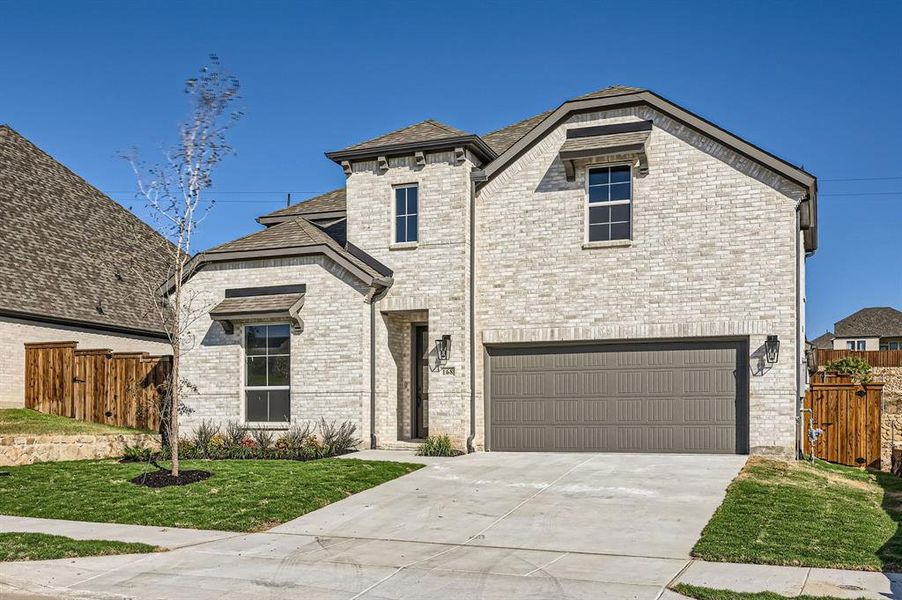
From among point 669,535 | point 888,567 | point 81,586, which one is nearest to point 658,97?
point 669,535

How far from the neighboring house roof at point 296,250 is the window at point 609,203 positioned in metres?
4.67

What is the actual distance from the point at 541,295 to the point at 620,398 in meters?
2.75

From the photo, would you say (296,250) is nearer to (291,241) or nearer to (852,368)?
(291,241)

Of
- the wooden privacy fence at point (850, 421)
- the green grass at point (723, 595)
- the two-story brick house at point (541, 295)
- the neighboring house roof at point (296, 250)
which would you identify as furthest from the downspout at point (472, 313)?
the green grass at point (723, 595)

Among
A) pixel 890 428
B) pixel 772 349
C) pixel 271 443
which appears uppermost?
pixel 772 349

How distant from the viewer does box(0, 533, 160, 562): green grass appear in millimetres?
10008

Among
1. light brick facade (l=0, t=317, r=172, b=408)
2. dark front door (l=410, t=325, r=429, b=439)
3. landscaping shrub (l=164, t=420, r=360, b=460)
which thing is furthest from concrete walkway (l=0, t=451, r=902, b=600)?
light brick facade (l=0, t=317, r=172, b=408)

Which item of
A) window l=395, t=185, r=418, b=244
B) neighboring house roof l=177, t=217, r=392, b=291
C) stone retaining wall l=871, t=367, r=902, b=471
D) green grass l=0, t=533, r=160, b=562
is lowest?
stone retaining wall l=871, t=367, r=902, b=471

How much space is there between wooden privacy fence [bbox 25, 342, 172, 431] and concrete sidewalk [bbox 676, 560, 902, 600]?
49.7 ft

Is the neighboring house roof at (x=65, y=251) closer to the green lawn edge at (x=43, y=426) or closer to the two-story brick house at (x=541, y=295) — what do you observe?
the green lawn edge at (x=43, y=426)

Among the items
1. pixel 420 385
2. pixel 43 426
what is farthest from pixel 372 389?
pixel 43 426

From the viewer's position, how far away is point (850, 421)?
65.4 ft

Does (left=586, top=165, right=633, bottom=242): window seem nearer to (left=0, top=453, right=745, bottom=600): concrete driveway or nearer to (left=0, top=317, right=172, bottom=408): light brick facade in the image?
(left=0, top=453, right=745, bottom=600): concrete driveway

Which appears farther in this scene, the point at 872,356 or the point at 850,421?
the point at 872,356
